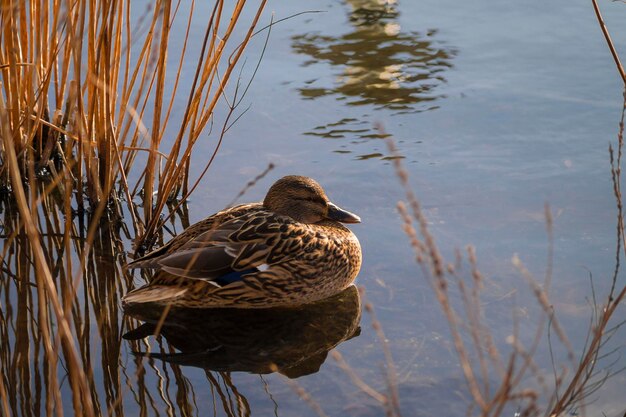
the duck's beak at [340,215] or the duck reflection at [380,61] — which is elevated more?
the duck reflection at [380,61]

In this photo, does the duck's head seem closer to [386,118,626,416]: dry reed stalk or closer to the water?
the water

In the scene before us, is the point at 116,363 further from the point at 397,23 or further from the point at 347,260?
the point at 397,23

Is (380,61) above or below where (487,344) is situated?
below

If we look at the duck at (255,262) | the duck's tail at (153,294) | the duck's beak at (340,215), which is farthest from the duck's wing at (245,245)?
the duck's beak at (340,215)

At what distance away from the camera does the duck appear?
16.7 feet

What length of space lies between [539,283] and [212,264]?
1693mm

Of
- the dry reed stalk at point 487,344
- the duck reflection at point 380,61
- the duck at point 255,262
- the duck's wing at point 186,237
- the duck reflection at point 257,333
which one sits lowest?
the duck reflection at point 257,333

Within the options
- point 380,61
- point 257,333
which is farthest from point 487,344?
point 380,61

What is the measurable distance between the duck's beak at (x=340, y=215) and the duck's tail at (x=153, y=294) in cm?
103

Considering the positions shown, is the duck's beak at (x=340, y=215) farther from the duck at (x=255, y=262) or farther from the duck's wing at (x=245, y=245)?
the duck's wing at (x=245, y=245)

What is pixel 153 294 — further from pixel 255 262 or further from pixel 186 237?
pixel 255 262

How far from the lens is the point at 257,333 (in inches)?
197

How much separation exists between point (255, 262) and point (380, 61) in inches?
123

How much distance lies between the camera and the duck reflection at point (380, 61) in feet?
24.2
